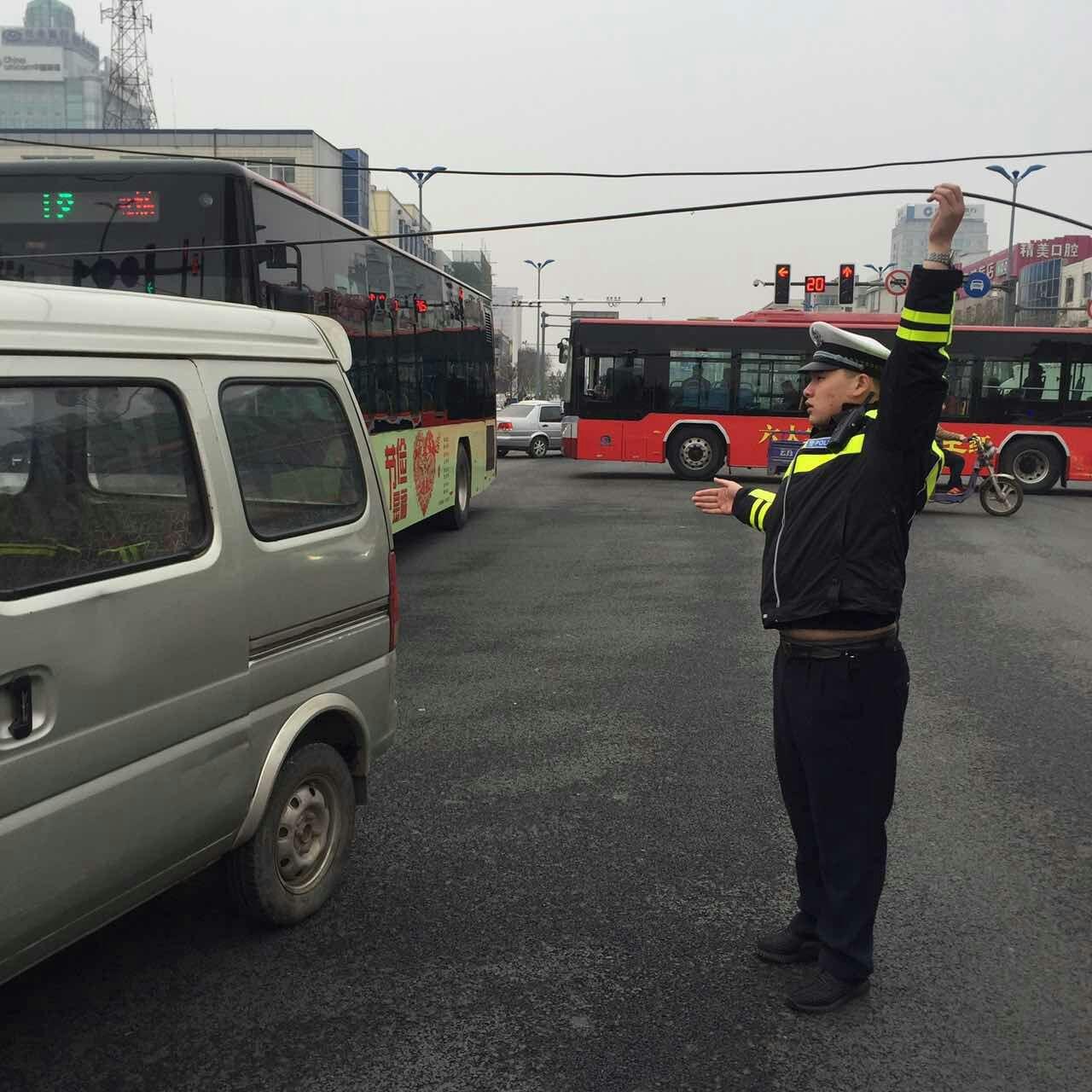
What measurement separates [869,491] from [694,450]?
20865mm

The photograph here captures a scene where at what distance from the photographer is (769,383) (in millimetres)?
23500

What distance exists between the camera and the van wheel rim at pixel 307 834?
384 centimetres

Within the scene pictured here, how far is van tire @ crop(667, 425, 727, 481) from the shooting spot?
2386cm

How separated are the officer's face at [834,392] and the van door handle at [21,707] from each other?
2209mm

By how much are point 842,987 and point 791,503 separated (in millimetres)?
1384

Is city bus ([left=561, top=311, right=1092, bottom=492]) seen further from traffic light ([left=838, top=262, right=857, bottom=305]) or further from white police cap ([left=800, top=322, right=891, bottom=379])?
white police cap ([left=800, top=322, right=891, bottom=379])

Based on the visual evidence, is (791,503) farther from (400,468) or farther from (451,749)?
(400,468)

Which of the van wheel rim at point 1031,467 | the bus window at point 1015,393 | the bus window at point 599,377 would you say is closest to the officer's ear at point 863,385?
the bus window at point 599,377

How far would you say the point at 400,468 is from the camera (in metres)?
11.9

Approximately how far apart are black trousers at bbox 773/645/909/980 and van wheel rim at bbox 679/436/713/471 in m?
20.7

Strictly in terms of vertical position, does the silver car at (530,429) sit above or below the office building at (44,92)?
below

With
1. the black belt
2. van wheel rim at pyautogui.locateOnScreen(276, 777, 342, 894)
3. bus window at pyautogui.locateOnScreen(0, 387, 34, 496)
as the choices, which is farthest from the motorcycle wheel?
bus window at pyautogui.locateOnScreen(0, 387, 34, 496)

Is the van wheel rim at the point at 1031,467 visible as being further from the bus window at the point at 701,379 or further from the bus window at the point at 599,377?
the bus window at the point at 599,377

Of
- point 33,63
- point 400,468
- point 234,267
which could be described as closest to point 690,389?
point 400,468
